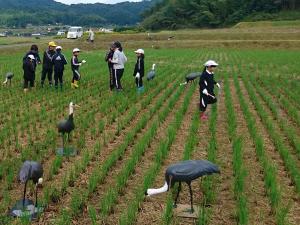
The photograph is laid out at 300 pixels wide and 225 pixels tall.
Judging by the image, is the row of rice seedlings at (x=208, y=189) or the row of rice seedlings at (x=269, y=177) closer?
the row of rice seedlings at (x=208, y=189)

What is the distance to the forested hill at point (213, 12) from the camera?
255 feet

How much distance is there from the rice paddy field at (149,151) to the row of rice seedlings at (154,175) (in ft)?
0.06

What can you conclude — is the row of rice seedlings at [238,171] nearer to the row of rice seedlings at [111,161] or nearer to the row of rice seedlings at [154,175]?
the row of rice seedlings at [154,175]

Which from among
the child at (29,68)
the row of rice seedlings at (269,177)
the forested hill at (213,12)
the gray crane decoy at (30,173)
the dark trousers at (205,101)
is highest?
the forested hill at (213,12)

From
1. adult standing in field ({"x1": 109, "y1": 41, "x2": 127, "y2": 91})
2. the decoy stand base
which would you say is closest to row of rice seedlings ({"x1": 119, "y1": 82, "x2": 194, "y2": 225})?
the decoy stand base

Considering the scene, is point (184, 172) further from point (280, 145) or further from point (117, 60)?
point (117, 60)

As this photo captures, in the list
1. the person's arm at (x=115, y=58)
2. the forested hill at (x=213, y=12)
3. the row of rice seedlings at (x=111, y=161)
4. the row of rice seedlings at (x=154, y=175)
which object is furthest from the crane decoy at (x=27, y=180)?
the forested hill at (x=213, y=12)

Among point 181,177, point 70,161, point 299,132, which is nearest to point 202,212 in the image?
point 181,177

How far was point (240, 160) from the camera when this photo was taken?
21.1ft

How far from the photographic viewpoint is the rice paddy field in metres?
4.88

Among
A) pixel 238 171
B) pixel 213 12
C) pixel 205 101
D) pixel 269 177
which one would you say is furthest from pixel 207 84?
pixel 213 12

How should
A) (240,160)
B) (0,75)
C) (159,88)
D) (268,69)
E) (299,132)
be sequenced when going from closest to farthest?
(240,160) → (299,132) → (159,88) → (0,75) → (268,69)

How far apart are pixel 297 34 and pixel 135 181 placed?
132 ft

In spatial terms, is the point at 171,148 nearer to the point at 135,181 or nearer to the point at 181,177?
the point at 135,181
